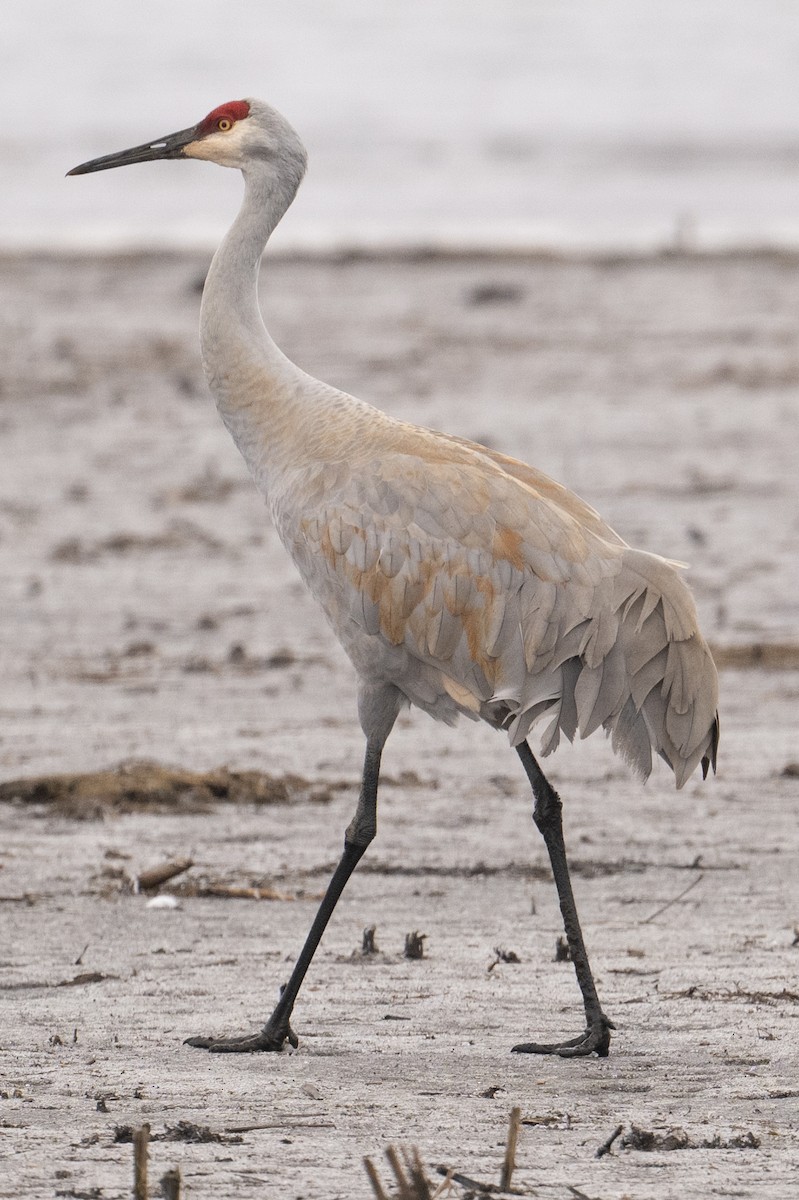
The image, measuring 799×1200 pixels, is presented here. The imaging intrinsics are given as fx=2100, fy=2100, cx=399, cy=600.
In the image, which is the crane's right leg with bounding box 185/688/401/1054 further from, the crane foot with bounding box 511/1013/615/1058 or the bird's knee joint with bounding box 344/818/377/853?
the crane foot with bounding box 511/1013/615/1058

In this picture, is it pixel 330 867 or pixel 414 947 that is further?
pixel 330 867

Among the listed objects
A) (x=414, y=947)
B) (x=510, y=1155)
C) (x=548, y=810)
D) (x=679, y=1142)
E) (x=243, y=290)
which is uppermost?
(x=243, y=290)

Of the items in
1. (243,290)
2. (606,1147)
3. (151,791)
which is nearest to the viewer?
(606,1147)

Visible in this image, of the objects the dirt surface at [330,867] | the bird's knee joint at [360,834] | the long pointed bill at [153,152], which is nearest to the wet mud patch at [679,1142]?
the dirt surface at [330,867]

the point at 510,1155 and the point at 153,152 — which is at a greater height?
the point at 153,152

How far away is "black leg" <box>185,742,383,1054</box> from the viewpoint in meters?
4.47

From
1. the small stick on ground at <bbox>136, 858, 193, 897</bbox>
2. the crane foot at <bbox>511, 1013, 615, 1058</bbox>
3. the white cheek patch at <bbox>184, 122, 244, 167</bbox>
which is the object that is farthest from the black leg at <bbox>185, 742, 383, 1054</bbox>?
the white cheek patch at <bbox>184, 122, 244, 167</bbox>

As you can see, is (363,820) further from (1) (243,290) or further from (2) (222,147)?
(2) (222,147)

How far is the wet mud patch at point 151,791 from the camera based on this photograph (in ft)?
21.1

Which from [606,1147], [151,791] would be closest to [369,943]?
[606,1147]

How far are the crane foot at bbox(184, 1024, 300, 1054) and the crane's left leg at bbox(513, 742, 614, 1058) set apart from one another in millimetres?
496

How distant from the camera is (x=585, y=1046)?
14.5 ft

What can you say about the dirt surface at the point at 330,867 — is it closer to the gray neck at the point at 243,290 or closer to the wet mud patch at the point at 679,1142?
the wet mud patch at the point at 679,1142

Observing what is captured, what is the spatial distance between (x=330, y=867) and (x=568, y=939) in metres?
1.35
